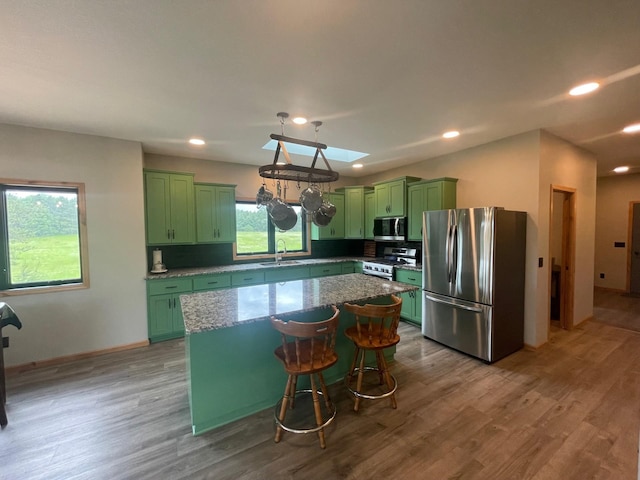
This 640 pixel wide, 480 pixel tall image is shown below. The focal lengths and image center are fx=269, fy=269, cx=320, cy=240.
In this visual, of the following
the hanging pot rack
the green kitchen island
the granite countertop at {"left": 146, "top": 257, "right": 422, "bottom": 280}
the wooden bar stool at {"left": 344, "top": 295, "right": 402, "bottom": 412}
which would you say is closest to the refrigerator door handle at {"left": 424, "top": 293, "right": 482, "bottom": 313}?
the granite countertop at {"left": 146, "top": 257, "right": 422, "bottom": 280}

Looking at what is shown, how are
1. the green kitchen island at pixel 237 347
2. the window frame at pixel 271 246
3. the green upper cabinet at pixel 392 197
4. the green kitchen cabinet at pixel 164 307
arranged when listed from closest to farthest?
1. the green kitchen island at pixel 237 347
2. the green kitchen cabinet at pixel 164 307
3. the green upper cabinet at pixel 392 197
4. the window frame at pixel 271 246

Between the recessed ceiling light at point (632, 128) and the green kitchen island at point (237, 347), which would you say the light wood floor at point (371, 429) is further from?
the recessed ceiling light at point (632, 128)

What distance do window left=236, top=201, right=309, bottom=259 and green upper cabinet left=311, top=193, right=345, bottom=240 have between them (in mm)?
528

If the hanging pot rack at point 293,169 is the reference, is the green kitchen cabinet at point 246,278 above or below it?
below

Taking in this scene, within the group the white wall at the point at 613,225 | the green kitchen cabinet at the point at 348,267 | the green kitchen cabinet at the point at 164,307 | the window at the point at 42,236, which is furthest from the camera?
the white wall at the point at 613,225

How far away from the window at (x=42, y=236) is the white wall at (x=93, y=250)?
0.35ft

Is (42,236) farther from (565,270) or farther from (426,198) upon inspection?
(565,270)

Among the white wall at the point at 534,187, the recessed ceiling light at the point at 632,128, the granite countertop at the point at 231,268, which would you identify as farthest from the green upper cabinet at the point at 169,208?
the recessed ceiling light at the point at 632,128

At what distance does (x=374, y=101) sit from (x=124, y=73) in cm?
200

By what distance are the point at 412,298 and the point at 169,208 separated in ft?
13.0

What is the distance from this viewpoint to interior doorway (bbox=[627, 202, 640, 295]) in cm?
576

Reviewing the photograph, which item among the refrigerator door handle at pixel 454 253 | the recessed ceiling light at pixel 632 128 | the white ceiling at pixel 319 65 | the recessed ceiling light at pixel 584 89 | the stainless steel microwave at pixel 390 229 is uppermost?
the white ceiling at pixel 319 65

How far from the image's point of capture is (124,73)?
199 cm

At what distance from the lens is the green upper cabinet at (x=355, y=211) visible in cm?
555
